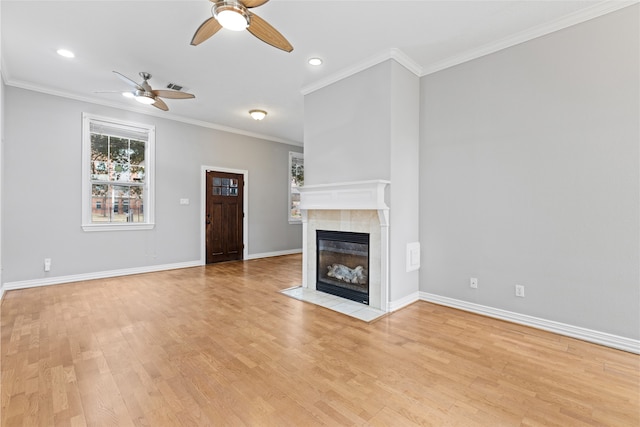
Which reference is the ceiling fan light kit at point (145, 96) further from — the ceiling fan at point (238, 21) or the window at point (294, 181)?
the window at point (294, 181)

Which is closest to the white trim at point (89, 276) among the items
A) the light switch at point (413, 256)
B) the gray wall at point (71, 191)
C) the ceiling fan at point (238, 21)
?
the gray wall at point (71, 191)

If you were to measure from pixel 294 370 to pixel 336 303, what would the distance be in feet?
5.15

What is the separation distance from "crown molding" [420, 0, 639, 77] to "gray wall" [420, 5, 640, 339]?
0.18 ft

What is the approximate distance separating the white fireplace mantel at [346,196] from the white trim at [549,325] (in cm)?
144

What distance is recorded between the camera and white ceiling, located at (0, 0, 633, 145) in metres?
2.71

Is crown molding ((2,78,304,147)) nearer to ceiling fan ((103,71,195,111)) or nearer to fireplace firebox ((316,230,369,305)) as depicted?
ceiling fan ((103,71,195,111))

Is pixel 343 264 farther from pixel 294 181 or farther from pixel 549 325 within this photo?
pixel 294 181

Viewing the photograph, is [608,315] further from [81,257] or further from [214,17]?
[81,257]

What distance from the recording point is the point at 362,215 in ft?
12.2

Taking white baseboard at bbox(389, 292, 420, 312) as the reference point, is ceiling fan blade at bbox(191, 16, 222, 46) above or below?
above

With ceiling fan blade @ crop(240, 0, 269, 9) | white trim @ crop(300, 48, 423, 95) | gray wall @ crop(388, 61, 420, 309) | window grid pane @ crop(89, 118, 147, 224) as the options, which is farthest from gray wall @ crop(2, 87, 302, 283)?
gray wall @ crop(388, 61, 420, 309)

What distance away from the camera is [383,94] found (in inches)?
137

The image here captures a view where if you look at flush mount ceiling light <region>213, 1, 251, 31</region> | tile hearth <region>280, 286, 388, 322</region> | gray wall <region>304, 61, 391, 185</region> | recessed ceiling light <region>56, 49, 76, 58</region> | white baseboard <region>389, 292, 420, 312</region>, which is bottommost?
tile hearth <region>280, 286, 388, 322</region>

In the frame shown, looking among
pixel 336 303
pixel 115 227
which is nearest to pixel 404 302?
pixel 336 303
